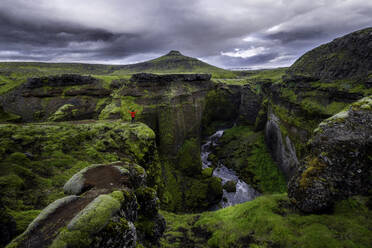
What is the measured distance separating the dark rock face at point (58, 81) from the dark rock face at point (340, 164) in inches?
2104

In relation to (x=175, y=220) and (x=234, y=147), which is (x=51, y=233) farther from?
(x=234, y=147)

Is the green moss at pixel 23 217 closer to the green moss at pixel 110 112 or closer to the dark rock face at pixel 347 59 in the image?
the green moss at pixel 110 112

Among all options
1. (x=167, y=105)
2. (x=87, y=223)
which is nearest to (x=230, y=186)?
(x=167, y=105)

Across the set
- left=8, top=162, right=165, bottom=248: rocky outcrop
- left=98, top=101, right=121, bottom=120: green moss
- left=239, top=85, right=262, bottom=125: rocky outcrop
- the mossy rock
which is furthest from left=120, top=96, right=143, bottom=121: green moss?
left=239, top=85, right=262, bottom=125: rocky outcrop

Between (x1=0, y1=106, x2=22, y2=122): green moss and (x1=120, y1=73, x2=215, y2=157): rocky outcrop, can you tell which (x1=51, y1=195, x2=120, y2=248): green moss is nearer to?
(x1=0, y1=106, x2=22, y2=122): green moss

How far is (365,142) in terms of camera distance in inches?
414

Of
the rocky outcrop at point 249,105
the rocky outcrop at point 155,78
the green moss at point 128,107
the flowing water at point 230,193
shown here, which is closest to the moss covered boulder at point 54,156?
the green moss at point 128,107

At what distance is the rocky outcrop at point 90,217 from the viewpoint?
16.4ft

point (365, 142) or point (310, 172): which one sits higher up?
point (365, 142)

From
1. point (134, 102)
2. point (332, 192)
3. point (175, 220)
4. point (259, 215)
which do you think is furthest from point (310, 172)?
point (134, 102)

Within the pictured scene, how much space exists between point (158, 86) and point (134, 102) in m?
7.34

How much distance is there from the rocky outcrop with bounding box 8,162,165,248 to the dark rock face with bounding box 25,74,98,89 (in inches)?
1867

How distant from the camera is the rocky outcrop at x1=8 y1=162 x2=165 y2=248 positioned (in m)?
5.01

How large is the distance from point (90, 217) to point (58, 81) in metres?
52.0
